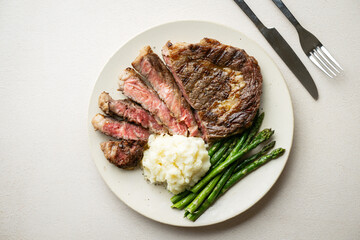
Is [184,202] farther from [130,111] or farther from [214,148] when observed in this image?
[130,111]

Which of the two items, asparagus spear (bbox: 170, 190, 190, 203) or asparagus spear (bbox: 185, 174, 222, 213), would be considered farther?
asparagus spear (bbox: 170, 190, 190, 203)

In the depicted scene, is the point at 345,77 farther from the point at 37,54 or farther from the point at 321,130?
the point at 37,54

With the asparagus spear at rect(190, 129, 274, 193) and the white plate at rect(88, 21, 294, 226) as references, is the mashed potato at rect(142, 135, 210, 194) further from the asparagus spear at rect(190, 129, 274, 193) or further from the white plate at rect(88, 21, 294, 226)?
the white plate at rect(88, 21, 294, 226)

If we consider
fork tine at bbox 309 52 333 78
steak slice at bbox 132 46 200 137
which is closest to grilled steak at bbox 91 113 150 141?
steak slice at bbox 132 46 200 137

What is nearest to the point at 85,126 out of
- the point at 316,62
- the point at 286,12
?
the point at 286,12

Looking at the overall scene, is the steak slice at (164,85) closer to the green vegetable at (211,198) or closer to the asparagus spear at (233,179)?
the green vegetable at (211,198)
